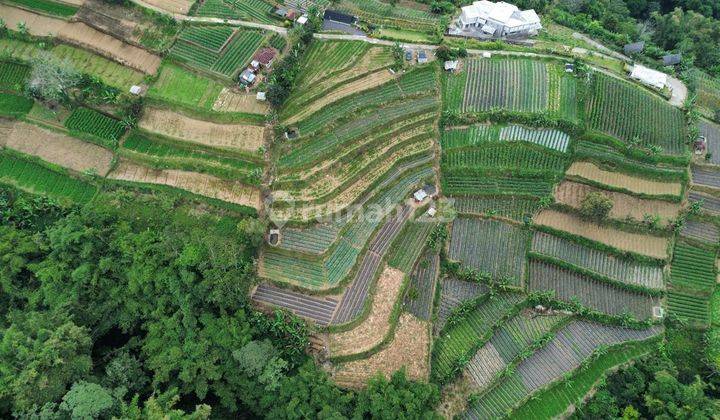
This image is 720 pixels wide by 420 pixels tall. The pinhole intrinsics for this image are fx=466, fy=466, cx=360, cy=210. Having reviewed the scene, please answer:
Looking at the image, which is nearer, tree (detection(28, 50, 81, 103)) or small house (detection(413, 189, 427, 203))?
tree (detection(28, 50, 81, 103))

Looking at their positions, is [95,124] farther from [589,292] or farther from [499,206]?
[589,292]

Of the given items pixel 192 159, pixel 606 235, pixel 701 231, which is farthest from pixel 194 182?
pixel 701 231

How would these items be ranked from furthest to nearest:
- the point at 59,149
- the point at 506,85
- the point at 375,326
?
1. the point at 506,85
2. the point at 59,149
3. the point at 375,326

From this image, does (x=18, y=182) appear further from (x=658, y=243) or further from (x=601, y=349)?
(x=658, y=243)

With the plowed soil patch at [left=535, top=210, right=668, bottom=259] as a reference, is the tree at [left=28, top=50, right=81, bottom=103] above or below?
above

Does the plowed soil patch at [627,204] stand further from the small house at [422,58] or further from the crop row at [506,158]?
the small house at [422,58]

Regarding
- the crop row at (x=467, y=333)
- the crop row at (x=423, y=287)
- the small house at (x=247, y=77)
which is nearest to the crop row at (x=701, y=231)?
the crop row at (x=467, y=333)

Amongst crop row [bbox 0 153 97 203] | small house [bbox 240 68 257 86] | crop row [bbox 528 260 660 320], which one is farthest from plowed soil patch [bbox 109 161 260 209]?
crop row [bbox 528 260 660 320]

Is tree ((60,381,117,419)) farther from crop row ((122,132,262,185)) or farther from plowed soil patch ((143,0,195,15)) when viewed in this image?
plowed soil patch ((143,0,195,15))
